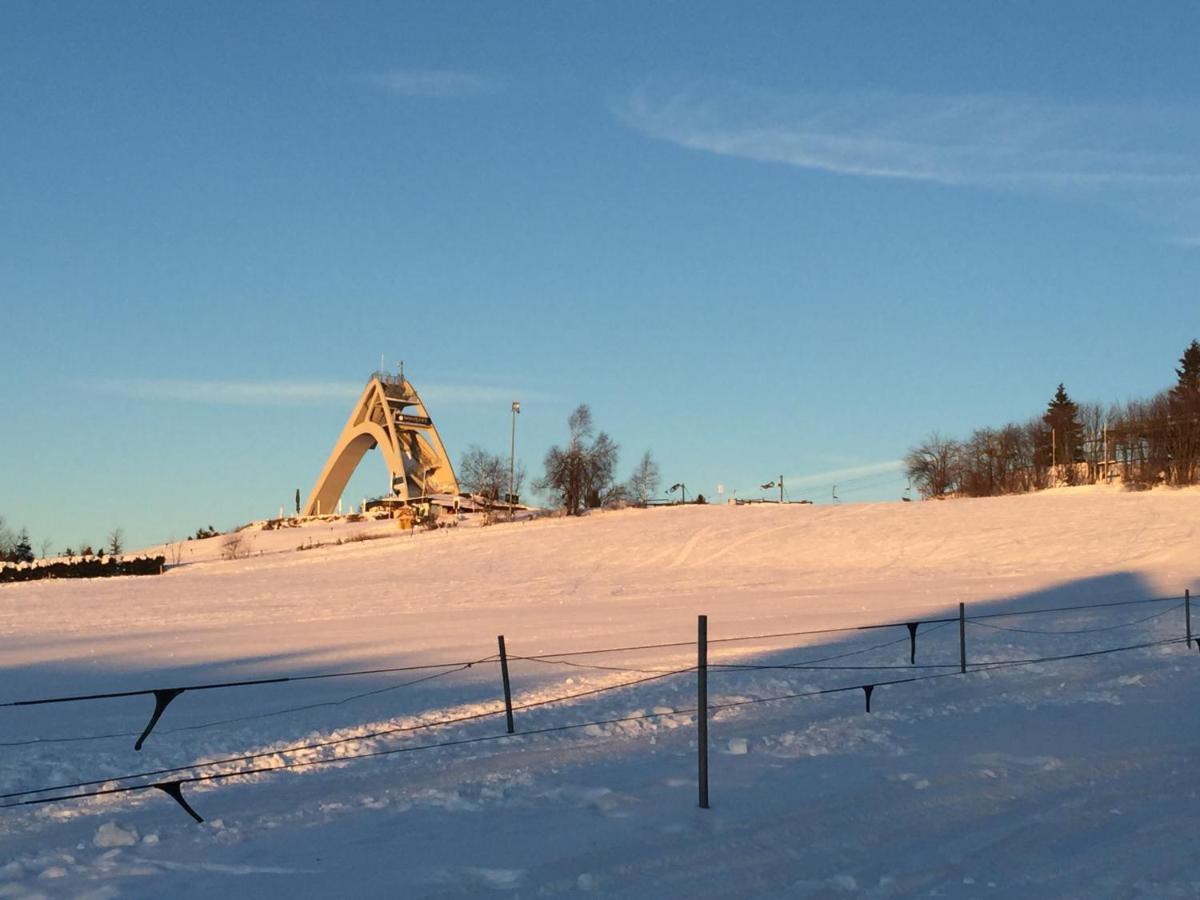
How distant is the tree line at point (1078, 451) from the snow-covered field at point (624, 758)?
139ft

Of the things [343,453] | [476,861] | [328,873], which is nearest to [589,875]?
[476,861]

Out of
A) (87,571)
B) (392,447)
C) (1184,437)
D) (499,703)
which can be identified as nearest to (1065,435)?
(1184,437)

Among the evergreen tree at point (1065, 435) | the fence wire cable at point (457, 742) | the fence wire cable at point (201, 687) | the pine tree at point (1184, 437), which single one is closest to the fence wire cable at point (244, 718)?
the fence wire cable at point (201, 687)

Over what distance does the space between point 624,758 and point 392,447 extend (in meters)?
104

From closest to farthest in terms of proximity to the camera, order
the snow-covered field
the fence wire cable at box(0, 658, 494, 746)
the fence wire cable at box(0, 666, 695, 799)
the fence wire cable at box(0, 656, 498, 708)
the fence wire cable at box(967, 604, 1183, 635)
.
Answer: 1. the snow-covered field
2. the fence wire cable at box(0, 656, 498, 708)
3. the fence wire cable at box(0, 666, 695, 799)
4. the fence wire cable at box(0, 658, 494, 746)
5. the fence wire cable at box(967, 604, 1183, 635)

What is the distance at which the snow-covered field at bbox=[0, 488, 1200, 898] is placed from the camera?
→ 25.1ft

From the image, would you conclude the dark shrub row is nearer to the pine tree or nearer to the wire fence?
the wire fence

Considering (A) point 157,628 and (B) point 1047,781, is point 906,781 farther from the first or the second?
(A) point 157,628

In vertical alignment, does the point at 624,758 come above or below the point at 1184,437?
below

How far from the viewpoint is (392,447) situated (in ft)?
371

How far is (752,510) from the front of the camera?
222 ft

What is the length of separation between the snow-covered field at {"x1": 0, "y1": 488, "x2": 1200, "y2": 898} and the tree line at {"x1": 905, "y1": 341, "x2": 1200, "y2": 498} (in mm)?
42429

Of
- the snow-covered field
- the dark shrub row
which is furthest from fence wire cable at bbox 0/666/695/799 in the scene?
the dark shrub row

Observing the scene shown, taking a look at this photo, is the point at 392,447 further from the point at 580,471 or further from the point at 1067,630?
the point at 1067,630
